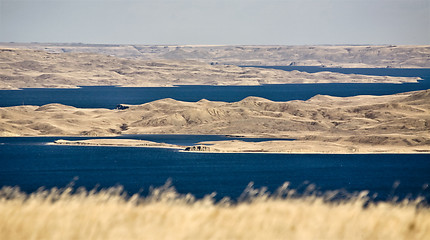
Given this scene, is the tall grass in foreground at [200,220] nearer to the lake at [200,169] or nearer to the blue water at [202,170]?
the lake at [200,169]

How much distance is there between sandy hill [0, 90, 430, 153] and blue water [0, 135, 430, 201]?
14.1 m

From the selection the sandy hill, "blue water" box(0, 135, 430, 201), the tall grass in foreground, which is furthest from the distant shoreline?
the tall grass in foreground

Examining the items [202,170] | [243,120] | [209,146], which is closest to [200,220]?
[202,170]

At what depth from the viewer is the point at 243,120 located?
111 metres

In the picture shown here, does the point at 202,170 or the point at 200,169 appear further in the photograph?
the point at 200,169

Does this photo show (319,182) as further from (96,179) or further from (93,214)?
(93,214)

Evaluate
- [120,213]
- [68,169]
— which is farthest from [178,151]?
[120,213]

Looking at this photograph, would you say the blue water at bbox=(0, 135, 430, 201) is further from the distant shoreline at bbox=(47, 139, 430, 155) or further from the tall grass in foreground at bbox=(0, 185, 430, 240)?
the tall grass in foreground at bbox=(0, 185, 430, 240)

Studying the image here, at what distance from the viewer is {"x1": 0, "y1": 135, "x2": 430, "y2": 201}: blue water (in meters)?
61.1

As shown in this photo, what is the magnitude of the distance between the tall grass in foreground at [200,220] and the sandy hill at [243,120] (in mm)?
84575

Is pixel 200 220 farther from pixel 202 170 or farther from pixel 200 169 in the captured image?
pixel 200 169

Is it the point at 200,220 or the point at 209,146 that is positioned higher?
the point at 200,220

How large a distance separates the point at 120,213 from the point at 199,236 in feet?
4.64

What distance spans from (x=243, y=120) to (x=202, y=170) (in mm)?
40294
